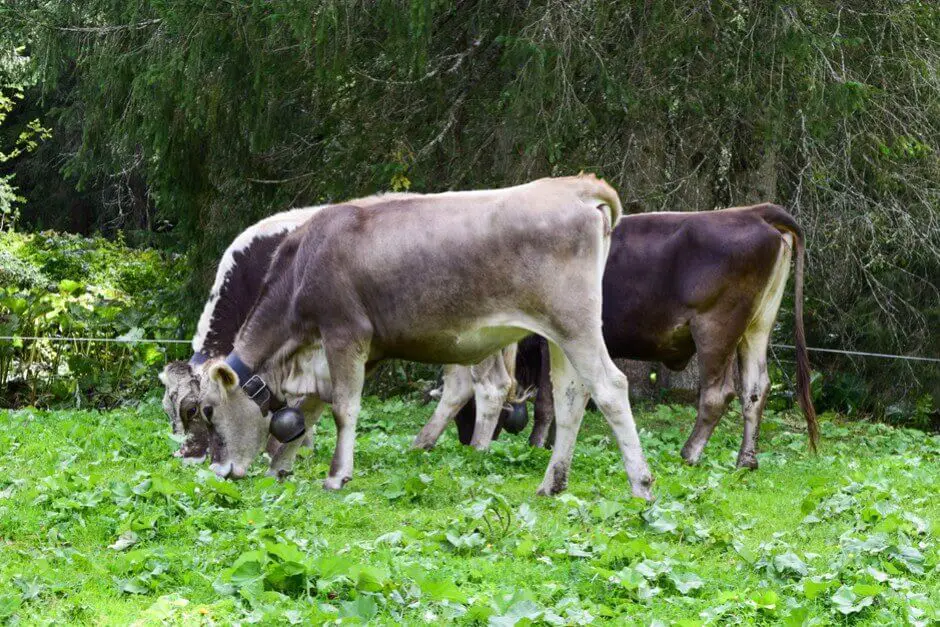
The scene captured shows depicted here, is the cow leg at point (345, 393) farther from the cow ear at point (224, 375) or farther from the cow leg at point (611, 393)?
the cow leg at point (611, 393)

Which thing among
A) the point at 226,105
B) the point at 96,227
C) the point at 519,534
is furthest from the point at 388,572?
the point at 96,227

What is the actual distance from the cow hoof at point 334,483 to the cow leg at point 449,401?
2137mm

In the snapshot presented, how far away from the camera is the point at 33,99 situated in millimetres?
27156

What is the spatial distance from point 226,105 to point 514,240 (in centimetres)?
658

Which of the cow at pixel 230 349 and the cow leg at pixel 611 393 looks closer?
the cow leg at pixel 611 393

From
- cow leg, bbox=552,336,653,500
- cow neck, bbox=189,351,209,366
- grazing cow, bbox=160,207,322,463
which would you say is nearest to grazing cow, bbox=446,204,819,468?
cow leg, bbox=552,336,653,500

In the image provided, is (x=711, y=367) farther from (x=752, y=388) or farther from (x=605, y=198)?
(x=605, y=198)

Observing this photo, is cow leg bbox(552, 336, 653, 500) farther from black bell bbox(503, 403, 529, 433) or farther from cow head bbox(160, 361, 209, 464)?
black bell bbox(503, 403, 529, 433)

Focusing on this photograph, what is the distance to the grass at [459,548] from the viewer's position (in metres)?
4.93

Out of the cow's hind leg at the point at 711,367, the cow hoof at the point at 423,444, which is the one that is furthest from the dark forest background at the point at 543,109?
the cow hoof at the point at 423,444

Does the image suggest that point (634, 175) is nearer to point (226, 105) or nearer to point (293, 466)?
point (226, 105)

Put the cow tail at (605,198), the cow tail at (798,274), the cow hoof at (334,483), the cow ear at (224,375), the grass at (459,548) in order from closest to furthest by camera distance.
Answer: the grass at (459,548), the cow tail at (605,198), the cow hoof at (334,483), the cow ear at (224,375), the cow tail at (798,274)

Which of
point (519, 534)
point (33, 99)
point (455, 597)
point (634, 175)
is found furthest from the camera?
point (33, 99)

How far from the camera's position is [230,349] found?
9773mm
